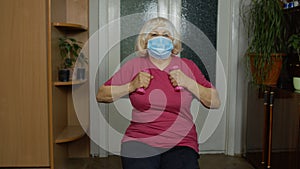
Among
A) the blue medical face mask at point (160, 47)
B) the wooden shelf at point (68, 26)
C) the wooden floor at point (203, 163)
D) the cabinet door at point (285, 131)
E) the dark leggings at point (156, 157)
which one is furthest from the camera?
the wooden floor at point (203, 163)

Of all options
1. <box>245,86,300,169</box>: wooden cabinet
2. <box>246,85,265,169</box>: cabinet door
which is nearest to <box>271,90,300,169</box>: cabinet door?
<box>245,86,300,169</box>: wooden cabinet

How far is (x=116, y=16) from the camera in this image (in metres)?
2.86

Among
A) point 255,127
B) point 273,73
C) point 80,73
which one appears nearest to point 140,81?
point 80,73

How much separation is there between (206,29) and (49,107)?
1611mm

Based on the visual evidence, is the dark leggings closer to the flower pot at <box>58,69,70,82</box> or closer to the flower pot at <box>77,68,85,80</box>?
the flower pot at <box>58,69,70,82</box>

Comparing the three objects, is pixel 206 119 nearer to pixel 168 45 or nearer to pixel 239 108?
pixel 239 108

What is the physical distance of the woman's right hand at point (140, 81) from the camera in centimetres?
140

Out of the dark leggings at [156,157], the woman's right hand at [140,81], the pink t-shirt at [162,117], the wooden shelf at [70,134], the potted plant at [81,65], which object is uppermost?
the potted plant at [81,65]

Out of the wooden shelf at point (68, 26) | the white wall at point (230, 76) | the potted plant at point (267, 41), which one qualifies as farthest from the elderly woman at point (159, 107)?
the white wall at point (230, 76)

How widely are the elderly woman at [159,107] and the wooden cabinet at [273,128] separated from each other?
83 cm

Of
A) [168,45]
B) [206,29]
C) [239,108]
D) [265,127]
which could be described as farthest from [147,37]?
[239,108]

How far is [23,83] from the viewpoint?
2045mm

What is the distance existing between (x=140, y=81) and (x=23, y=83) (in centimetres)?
101

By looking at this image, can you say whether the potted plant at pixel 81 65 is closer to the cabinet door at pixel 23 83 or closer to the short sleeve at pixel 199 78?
the cabinet door at pixel 23 83
